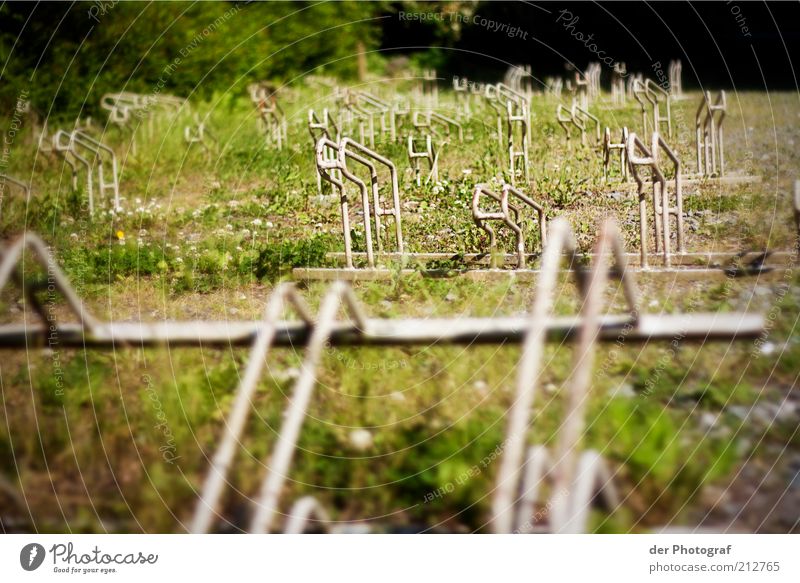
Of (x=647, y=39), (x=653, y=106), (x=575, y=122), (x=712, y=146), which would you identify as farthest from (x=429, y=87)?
(x=712, y=146)

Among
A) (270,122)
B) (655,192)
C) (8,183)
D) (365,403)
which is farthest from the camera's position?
(270,122)

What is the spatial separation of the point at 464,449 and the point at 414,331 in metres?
0.51

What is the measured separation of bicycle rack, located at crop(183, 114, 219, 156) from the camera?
5.42 meters

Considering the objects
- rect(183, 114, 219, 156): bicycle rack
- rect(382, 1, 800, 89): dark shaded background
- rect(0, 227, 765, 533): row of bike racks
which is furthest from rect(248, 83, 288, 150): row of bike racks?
rect(0, 227, 765, 533): row of bike racks

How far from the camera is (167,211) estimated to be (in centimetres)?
446

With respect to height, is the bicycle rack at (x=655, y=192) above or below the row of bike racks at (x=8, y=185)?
below

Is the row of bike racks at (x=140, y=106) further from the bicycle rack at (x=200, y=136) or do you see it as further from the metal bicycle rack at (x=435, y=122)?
the metal bicycle rack at (x=435, y=122)

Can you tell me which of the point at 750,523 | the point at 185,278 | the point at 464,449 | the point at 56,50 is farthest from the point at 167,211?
the point at 750,523

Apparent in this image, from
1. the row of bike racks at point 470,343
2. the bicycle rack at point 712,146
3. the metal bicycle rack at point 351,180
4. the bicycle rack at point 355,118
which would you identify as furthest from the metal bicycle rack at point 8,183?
the bicycle rack at point 712,146

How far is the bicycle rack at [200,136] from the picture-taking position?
542 centimetres

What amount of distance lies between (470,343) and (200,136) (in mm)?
3637

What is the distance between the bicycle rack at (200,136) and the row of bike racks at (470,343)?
2.52 m

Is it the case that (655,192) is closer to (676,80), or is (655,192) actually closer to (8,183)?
(8,183)

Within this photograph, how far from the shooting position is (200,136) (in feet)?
18.3
